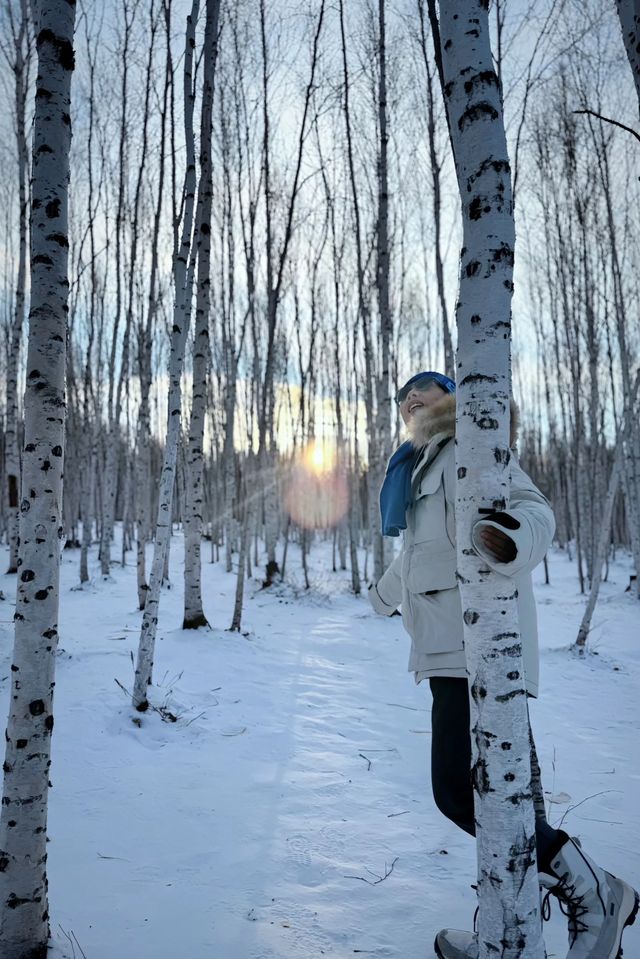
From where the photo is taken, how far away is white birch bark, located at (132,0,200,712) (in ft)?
12.1

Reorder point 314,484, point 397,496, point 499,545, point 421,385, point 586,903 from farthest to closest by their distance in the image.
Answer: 1. point 314,484
2. point 421,385
3. point 397,496
4. point 586,903
5. point 499,545

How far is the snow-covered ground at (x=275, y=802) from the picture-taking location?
173 cm

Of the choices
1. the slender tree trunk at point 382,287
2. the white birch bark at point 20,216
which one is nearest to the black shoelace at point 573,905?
the slender tree trunk at point 382,287

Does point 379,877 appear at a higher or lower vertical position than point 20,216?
lower

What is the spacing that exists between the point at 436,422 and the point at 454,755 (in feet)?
3.40

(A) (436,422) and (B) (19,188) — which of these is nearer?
(A) (436,422)

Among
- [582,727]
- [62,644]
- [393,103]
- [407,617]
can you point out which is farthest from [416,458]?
[393,103]

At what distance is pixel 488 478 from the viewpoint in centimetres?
120

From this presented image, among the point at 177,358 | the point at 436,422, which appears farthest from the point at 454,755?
the point at 177,358

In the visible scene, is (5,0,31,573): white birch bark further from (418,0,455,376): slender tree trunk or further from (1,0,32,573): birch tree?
(418,0,455,376): slender tree trunk

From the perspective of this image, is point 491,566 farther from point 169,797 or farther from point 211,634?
point 211,634

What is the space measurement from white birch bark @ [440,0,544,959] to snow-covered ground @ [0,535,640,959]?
766mm

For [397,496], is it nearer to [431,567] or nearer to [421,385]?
[431,567]

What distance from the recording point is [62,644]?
5164 mm
